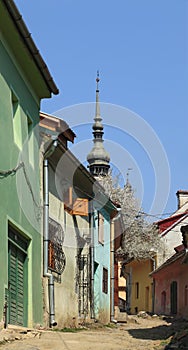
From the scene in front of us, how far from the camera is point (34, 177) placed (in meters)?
18.4

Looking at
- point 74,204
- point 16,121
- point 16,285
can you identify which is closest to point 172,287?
point 74,204

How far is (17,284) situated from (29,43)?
5152 millimetres

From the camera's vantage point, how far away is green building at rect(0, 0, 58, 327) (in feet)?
49.2

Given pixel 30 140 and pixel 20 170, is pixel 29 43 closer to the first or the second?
pixel 20 170

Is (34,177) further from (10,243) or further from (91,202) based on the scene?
(91,202)

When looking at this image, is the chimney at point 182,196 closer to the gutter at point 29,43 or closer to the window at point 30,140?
the gutter at point 29,43

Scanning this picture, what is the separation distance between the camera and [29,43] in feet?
52.1

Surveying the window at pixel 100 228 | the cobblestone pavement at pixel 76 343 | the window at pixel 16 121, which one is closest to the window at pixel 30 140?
the window at pixel 16 121

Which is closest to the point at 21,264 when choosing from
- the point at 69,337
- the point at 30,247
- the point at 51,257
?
the point at 30,247

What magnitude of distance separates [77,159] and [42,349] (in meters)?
9.61

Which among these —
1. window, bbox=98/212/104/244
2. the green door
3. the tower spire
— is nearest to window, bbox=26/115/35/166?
the green door

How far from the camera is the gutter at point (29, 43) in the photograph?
1434 cm

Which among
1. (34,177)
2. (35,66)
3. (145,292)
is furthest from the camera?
(145,292)

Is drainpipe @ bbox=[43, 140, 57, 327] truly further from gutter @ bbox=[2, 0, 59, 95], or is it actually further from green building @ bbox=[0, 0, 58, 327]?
gutter @ bbox=[2, 0, 59, 95]
